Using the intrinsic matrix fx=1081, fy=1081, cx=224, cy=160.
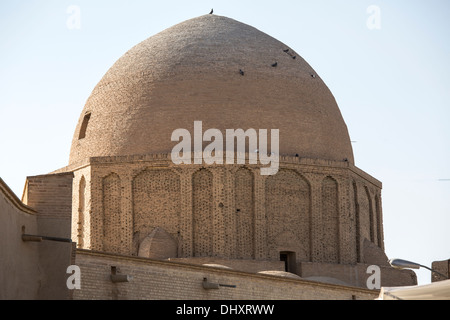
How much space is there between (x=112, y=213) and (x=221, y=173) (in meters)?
2.64

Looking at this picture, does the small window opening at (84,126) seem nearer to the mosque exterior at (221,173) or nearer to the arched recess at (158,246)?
the mosque exterior at (221,173)

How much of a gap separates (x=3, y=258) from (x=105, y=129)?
1234 cm

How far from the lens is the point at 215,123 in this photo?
24250mm

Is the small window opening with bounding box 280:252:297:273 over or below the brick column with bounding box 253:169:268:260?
below

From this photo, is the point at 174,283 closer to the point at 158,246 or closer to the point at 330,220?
the point at 158,246

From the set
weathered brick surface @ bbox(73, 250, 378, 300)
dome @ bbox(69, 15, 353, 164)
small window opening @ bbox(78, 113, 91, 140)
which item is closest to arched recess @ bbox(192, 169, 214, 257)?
dome @ bbox(69, 15, 353, 164)

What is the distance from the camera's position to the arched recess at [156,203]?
2402cm

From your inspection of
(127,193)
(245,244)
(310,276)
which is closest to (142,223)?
(127,193)

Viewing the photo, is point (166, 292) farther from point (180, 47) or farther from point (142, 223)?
point (180, 47)

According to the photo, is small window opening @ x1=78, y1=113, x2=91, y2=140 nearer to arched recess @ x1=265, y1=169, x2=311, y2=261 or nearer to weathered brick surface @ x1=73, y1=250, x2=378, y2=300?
arched recess @ x1=265, y1=169, x2=311, y2=261

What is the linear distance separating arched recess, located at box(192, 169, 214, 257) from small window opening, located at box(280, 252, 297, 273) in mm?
1828

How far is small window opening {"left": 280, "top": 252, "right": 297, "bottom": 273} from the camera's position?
79.7ft

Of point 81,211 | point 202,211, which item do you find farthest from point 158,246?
point 81,211

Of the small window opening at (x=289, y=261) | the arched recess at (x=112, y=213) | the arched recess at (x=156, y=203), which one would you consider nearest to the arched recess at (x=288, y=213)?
the small window opening at (x=289, y=261)
